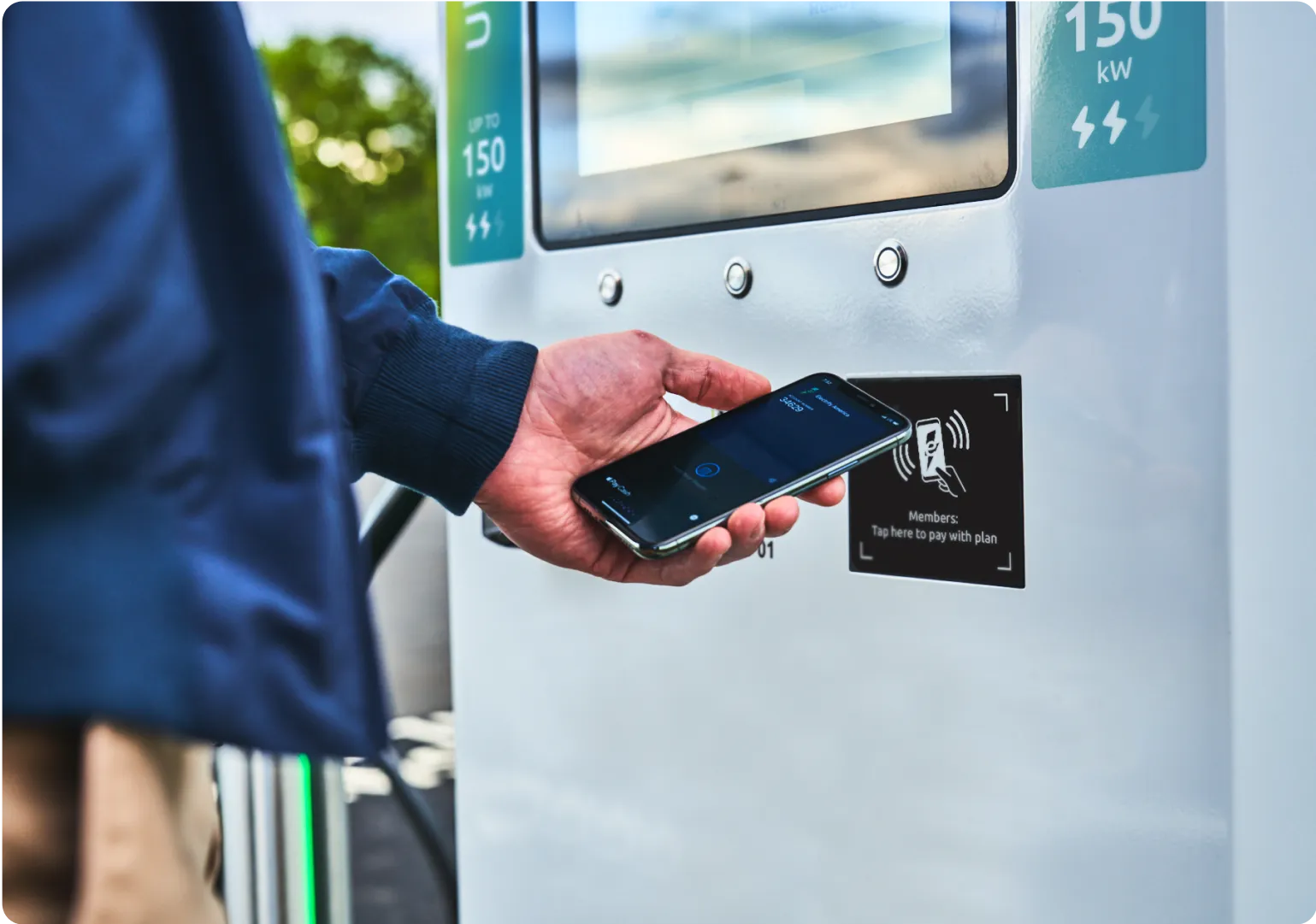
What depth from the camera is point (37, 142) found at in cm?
56

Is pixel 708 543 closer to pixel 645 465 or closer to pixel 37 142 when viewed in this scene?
pixel 645 465

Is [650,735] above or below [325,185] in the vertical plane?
below

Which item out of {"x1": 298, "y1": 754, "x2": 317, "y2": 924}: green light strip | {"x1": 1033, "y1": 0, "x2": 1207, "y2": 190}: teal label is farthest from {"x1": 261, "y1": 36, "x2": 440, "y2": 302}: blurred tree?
{"x1": 1033, "y1": 0, "x2": 1207, "y2": 190}: teal label

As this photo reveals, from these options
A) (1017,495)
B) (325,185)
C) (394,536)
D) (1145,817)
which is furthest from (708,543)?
(325,185)

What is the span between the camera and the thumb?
1099 millimetres

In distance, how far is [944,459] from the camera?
102cm

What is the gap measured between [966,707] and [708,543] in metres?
0.24

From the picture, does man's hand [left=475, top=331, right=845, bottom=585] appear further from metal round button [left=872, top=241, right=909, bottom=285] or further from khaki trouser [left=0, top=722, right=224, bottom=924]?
khaki trouser [left=0, top=722, right=224, bottom=924]

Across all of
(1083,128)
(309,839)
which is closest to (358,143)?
(309,839)

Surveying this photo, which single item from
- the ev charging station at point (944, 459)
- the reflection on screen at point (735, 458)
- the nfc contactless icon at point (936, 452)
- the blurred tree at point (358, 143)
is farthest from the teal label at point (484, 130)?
the blurred tree at point (358, 143)

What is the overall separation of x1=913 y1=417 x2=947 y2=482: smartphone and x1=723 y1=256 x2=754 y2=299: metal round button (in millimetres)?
213

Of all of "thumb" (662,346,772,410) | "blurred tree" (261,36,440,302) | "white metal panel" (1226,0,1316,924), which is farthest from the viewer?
"blurred tree" (261,36,440,302)

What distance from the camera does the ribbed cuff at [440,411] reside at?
100 centimetres

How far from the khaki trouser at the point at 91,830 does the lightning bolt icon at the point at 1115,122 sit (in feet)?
2.30
